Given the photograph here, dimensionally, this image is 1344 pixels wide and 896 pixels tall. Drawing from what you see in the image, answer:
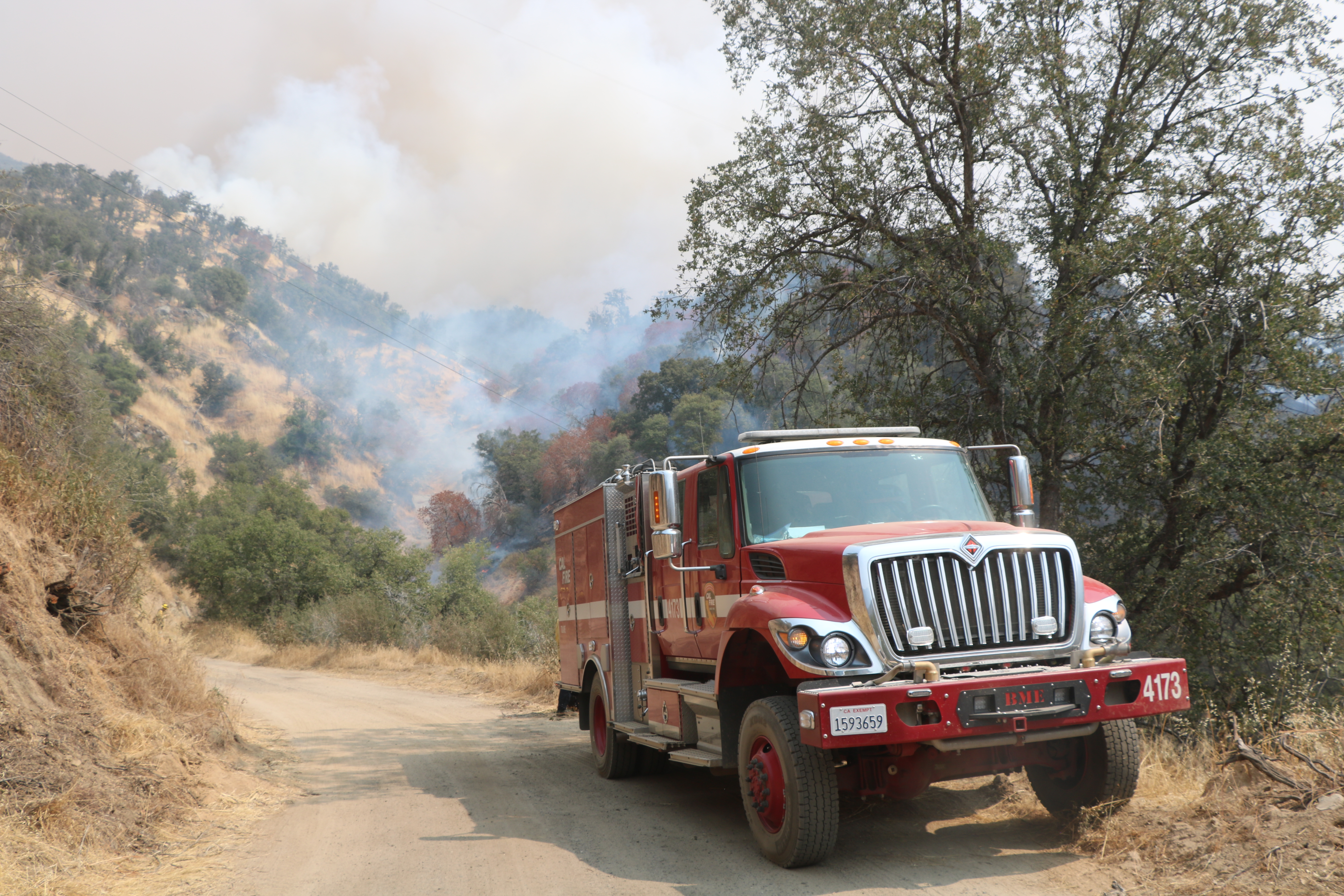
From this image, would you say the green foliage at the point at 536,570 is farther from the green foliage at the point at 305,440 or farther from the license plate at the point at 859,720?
the license plate at the point at 859,720

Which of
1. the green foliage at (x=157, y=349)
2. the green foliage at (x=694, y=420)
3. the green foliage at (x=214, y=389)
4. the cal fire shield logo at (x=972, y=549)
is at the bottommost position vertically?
the cal fire shield logo at (x=972, y=549)

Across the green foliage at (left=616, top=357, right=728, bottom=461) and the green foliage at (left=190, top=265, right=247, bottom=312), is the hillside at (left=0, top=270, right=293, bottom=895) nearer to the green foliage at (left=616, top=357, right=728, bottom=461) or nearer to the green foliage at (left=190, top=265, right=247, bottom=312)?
the green foliage at (left=616, top=357, right=728, bottom=461)

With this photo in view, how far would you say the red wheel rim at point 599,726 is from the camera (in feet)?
30.6

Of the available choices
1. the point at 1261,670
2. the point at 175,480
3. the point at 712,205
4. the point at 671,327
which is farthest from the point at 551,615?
the point at 671,327

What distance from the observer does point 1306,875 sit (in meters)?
4.46

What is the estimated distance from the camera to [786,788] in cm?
555

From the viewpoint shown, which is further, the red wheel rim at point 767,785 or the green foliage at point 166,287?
the green foliage at point 166,287

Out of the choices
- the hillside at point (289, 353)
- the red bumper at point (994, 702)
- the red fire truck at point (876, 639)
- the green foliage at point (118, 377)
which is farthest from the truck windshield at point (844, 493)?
the green foliage at point (118, 377)

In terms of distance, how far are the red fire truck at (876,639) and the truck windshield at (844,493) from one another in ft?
0.04

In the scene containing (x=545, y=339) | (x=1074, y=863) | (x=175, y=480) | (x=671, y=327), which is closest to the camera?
(x=1074, y=863)

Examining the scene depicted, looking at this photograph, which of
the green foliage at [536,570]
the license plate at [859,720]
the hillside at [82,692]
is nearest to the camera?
the license plate at [859,720]

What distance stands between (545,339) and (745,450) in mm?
112599

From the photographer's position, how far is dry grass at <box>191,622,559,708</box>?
57.0 ft

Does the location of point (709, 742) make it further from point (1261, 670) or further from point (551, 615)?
point (551, 615)
